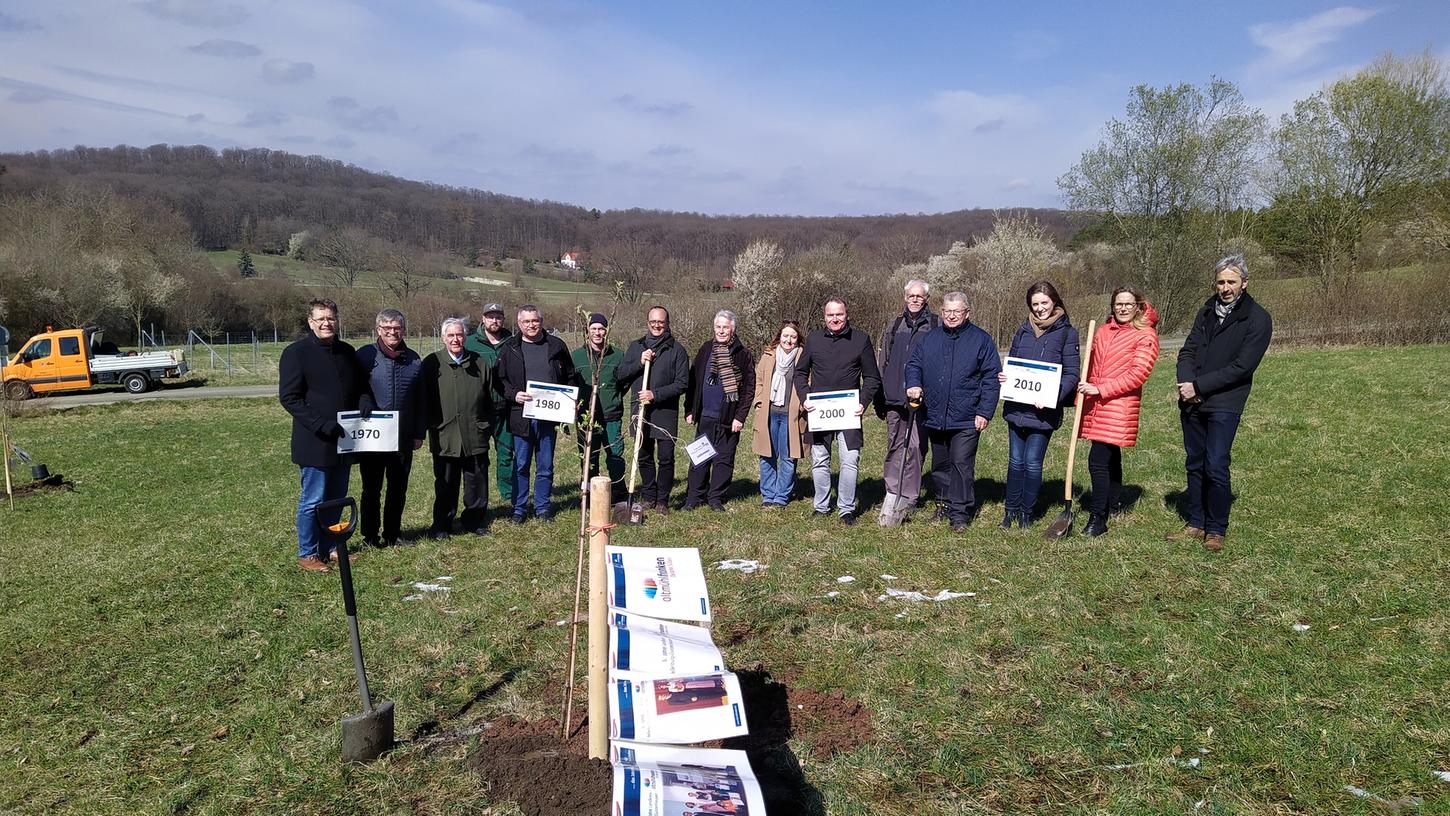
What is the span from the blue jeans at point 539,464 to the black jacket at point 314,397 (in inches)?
80.8

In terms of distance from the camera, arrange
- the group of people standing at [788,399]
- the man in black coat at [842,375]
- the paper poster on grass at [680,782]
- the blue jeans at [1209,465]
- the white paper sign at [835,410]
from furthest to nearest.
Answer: the man in black coat at [842,375] < the white paper sign at [835,410] < the group of people standing at [788,399] < the blue jeans at [1209,465] < the paper poster on grass at [680,782]

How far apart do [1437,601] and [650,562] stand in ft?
16.5

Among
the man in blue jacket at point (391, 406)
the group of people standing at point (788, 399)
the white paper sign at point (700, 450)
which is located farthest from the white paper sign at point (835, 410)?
the man in blue jacket at point (391, 406)

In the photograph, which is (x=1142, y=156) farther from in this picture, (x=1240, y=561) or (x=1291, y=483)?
(x=1240, y=561)

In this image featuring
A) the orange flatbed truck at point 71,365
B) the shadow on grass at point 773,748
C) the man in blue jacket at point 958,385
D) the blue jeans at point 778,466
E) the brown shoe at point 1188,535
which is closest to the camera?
the shadow on grass at point 773,748

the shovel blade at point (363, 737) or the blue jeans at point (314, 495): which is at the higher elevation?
the blue jeans at point (314, 495)

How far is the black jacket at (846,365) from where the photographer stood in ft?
26.7

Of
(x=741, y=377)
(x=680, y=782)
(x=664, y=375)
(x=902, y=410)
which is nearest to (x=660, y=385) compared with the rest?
(x=664, y=375)

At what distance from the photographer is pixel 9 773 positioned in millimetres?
4020

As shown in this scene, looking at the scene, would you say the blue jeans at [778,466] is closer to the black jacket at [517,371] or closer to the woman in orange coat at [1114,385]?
the black jacket at [517,371]

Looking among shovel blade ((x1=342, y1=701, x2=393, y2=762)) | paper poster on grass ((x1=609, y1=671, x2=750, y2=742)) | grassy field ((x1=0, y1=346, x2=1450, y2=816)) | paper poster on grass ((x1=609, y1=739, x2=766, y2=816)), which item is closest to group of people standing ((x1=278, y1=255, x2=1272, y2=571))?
grassy field ((x1=0, y1=346, x2=1450, y2=816))

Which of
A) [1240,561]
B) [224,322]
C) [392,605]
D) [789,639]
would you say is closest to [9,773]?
[392,605]

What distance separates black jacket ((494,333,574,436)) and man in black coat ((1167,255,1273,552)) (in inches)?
226

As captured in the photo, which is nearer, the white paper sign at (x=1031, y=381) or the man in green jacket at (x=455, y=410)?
the white paper sign at (x=1031, y=381)
